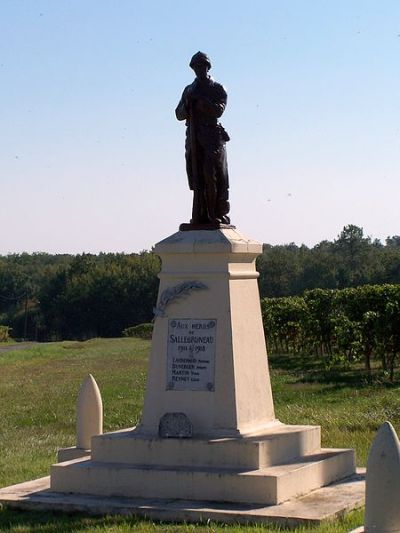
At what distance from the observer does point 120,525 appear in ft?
31.8

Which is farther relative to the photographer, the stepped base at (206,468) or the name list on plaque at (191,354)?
the name list on plaque at (191,354)

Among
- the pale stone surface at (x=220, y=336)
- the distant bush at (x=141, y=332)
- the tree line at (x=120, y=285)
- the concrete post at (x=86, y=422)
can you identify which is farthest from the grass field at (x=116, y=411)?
the tree line at (x=120, y=285)

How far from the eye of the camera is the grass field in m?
9.99

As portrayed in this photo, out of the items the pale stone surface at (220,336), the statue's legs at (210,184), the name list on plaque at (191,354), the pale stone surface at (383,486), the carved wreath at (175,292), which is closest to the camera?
the pale stone surface at (383,486)

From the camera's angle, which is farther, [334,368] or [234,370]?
[334,368]

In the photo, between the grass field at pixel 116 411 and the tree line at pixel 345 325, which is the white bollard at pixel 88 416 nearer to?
the grass field at pixel 116 411

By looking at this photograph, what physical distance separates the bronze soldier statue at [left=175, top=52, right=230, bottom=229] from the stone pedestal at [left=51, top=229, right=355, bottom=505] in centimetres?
43

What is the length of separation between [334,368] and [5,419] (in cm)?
1289

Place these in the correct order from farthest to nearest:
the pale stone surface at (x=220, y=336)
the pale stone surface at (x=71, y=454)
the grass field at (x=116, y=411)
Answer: the pale stone surface at (x=71, y=454) → the pale stone surface at (x=220, y=336) → the grass field at (x=116, y=411)

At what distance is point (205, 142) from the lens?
39.1ft

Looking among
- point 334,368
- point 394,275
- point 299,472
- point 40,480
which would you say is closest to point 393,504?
point 299,472

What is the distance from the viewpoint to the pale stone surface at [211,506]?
9648mm

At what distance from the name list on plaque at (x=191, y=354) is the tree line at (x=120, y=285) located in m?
71.0

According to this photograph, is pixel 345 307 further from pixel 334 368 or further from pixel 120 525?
pixel 120 525
